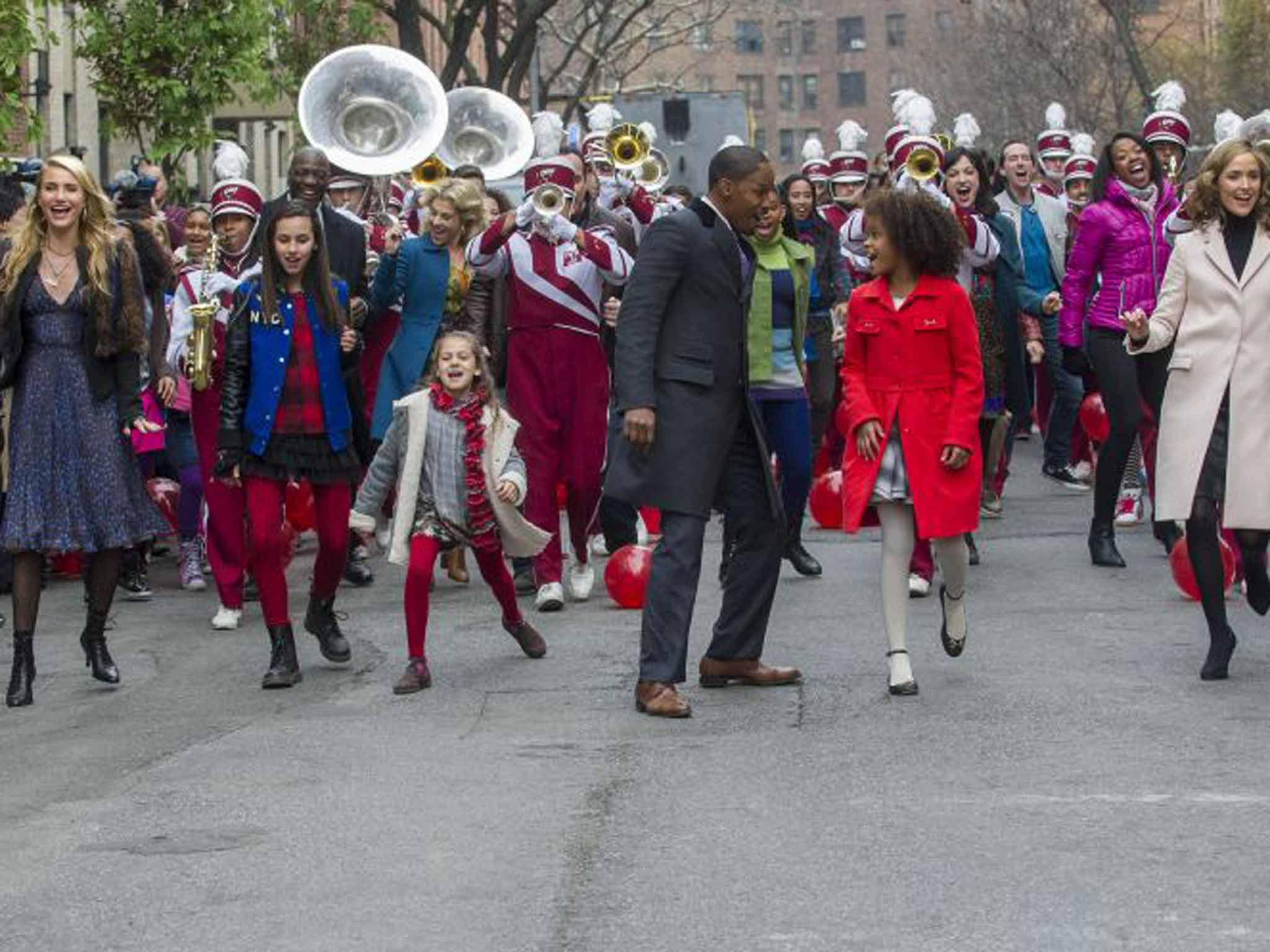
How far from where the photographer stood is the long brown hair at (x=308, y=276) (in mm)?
11062

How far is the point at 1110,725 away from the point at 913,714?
0.69 metres

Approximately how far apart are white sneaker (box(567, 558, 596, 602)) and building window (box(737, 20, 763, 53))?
14082 centimetres

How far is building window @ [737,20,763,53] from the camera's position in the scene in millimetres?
153875

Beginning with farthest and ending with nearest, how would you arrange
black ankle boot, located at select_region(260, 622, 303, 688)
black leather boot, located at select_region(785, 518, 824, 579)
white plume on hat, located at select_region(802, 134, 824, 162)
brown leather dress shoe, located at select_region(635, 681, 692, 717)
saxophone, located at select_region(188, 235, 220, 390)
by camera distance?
white plume on hat, located at select_region(802, 134, 824, 162) < black leather boot, located at select_region(785, 518, 824, 579) < saxophone, located at select_region(188, 235, 220, 390) < black ankle boot, located at select_region(260, 622, 303, 688) < brown leather dress shoe, located at select_region(635, 681, 692, 717)

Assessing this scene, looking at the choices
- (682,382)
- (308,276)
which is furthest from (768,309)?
(308,276)

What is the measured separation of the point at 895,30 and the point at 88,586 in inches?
5658

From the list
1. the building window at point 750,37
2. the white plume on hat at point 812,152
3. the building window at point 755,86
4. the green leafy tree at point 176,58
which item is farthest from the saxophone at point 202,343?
the building window at point 755,86

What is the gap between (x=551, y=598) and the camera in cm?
1313

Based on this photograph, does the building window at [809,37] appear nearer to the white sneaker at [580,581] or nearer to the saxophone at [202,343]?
the white sneaker at [580,581]

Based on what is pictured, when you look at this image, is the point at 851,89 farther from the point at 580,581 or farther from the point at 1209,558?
the point at 1209,558

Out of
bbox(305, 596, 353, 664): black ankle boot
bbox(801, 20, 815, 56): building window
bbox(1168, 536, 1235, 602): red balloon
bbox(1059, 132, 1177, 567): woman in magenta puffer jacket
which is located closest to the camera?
bbox(305, 596, 353, 664): black ankle boot

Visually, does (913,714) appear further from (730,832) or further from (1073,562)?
(1073,562)

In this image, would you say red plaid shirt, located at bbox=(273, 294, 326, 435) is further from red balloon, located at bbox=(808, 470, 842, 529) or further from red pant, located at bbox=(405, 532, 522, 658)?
red balloon, located at bbox=(808, 470, 842, 529)

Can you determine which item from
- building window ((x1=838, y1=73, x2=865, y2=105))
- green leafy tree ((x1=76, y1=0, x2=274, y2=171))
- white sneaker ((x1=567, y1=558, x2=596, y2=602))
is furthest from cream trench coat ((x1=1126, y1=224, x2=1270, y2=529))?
building window ((x1=838, y1=73, x2=865, y2=105))
